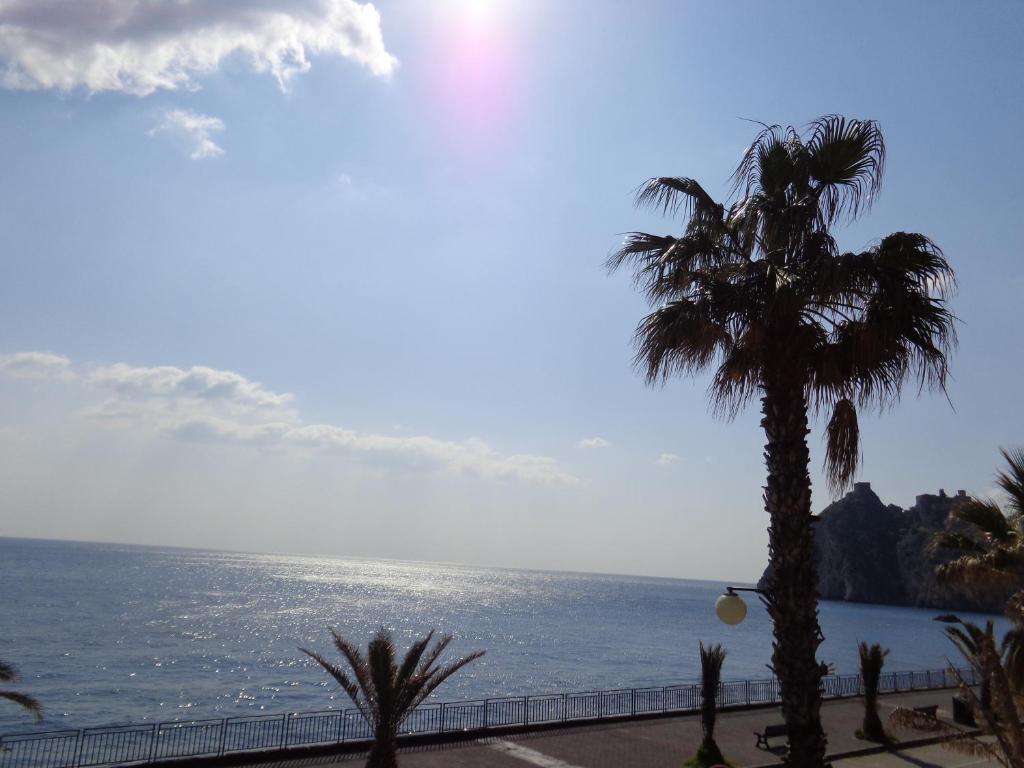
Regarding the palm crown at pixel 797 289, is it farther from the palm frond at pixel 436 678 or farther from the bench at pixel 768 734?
the bench at pixel 768 734

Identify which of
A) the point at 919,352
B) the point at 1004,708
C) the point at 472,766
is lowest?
the point at 472,766

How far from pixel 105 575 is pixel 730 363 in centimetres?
16545

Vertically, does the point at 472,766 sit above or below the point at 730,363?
below

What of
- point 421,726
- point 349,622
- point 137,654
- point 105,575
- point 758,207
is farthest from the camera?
point 105,575

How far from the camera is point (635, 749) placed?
2186 cm

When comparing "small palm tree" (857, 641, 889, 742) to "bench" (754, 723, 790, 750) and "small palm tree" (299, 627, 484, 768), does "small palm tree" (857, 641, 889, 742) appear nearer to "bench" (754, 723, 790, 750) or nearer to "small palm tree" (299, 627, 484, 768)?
"bench" (754, 723, 790, 750)

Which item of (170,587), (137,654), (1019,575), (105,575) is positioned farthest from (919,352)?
(105,575)

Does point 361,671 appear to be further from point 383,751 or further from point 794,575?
point 794,575

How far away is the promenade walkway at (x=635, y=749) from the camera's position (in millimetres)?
19578

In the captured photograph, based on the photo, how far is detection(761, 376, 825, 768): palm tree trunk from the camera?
9.27 meters

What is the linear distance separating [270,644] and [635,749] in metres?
55.6

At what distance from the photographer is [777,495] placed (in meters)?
9.68

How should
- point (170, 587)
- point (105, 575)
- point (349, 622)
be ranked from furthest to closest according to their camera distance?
point (105, 575) → point (170, 587) → point (349, 622)

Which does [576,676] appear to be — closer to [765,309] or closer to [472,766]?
[472,766]
